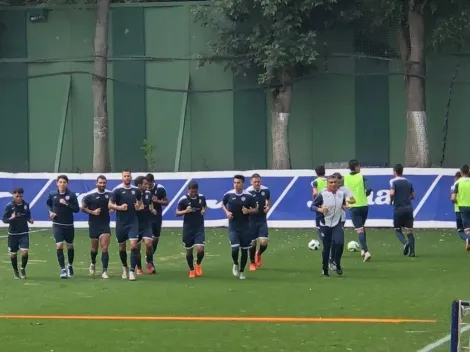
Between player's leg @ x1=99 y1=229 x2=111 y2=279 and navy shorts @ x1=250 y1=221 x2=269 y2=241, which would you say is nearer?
player's leg @ x1=99 y1=229 x2=111 y2=279

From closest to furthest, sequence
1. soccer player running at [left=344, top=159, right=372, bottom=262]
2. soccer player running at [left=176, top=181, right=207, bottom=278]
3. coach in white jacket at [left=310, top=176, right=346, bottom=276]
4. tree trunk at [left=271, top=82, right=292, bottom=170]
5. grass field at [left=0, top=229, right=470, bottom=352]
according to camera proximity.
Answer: grass field at [left=0, top=229, right=470, bottom=352] < coach in white jacket at [left=310, top=176, right=346, bottom=276] < soccer player running at [left=176, top=181, right=207, bottom=278] < soccer player running at [left=344, top=159, right=372, bottom=262] < tree trunk at [left=271, top=82, right=292, bottom=170]

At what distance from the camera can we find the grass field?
1353 cm

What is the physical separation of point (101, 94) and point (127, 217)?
706 inches

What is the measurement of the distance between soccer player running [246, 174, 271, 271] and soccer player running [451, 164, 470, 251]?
4.91m

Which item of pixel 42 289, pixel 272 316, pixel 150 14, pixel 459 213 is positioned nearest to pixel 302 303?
pixel 272 316

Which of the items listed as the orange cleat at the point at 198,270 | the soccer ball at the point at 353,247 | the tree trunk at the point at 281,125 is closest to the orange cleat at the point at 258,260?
the orange cleat at the point at 198,270

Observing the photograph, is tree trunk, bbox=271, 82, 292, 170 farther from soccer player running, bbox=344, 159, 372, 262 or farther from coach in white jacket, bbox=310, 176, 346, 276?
coach in white jacket, bbox=310, 176, 346, 276

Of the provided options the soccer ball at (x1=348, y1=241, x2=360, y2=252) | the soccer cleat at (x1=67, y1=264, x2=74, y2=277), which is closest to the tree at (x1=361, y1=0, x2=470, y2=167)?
the soccer ball at (x1=348, y1=241, x2=360, y2=252)

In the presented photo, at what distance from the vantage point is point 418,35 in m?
33.5

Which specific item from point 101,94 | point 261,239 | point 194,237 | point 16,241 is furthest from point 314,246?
point 101,94

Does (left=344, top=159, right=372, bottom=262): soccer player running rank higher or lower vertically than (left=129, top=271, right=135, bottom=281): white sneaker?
higher

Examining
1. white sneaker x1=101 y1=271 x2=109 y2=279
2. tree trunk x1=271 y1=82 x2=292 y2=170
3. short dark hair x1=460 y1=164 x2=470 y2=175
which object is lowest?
white sneaker x1=101 y1=271 x2=109 y2=279

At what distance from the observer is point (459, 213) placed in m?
24.4

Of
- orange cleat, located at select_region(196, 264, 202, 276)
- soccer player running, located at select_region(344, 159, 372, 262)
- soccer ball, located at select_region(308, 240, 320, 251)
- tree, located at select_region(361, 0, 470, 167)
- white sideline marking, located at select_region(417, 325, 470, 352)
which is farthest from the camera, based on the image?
tree, located at select_region(361, 0, 470, 167)
